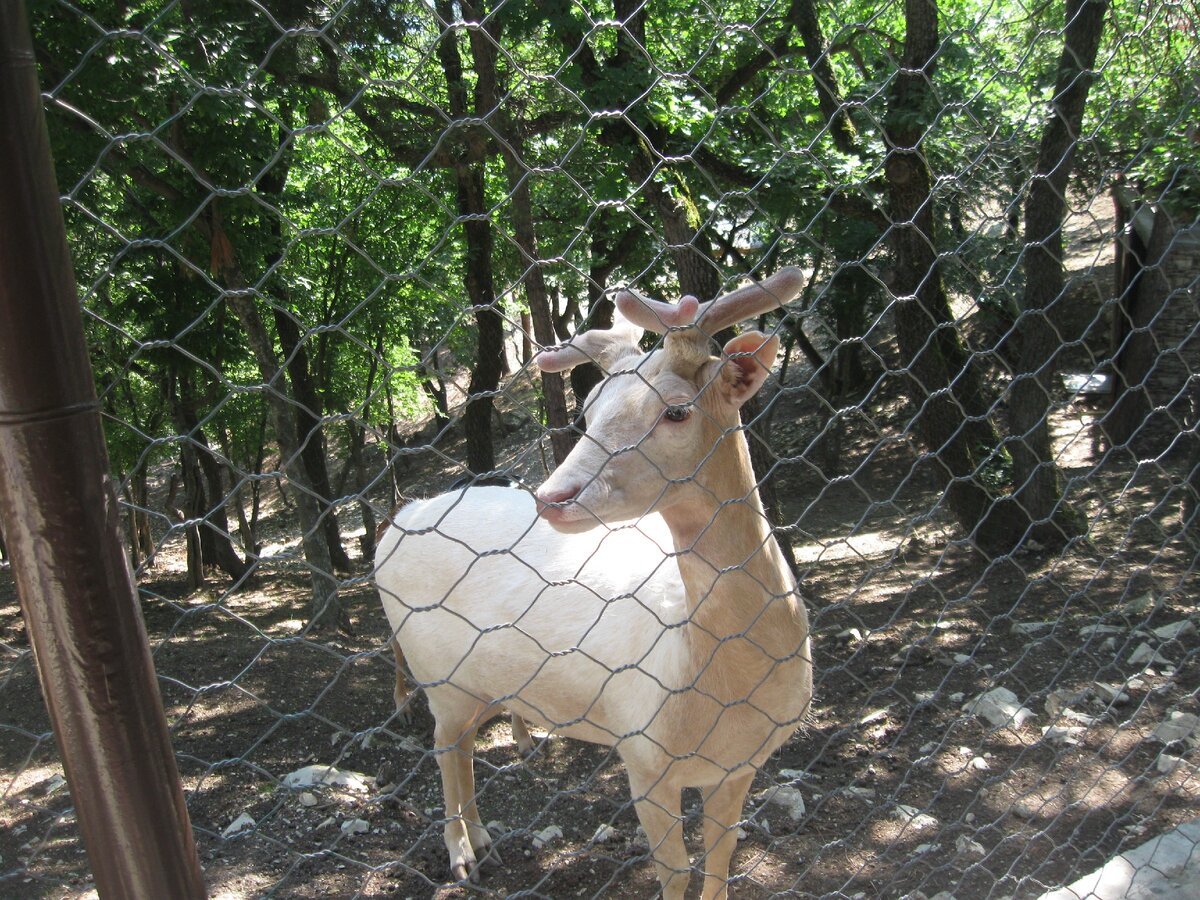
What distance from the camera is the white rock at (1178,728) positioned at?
4.16m

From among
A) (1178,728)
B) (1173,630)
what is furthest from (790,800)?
(1173,630)

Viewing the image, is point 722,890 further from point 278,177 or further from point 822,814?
point 278,177

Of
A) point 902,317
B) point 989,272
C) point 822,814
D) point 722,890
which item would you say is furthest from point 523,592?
point 989,272

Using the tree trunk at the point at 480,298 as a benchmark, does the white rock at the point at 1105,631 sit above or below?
below

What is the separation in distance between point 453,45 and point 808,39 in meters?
3.32

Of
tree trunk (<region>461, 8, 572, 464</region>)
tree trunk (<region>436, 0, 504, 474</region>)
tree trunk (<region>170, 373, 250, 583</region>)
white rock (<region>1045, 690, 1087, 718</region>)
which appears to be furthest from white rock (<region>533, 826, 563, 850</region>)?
tree trunk (<region>170, 373, 250, 583</region>)

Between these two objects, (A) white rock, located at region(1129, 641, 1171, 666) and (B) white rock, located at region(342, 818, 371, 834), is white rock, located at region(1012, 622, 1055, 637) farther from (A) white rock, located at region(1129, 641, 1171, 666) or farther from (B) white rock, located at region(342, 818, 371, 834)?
(B) white rock, located at region(342, 818, 371, 834)

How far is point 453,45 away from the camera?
8.90 metres

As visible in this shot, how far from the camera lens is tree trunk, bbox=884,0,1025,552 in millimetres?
6285

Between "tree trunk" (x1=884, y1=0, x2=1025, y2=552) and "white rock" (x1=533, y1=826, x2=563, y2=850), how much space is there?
3444mm

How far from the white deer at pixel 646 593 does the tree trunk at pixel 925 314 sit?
353 centimetres

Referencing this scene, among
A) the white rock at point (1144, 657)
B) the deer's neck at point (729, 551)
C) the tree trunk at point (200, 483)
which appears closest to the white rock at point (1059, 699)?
the white rock at point (1144, 657)

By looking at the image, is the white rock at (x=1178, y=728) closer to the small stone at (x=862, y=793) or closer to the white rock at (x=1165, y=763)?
the white rock at (x=1165, y=763)

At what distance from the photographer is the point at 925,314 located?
645 cm
